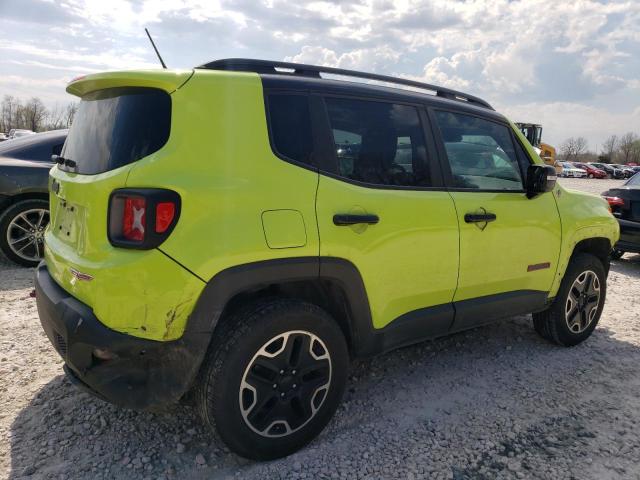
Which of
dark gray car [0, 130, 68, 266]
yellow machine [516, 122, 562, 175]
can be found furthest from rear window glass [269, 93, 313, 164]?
yellow machine [516, 122, 562, 175]

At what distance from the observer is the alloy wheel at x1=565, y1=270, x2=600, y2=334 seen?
4.12m

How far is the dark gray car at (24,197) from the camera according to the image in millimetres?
5613

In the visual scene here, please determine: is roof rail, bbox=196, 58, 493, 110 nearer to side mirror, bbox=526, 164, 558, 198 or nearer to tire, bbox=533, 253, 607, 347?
side mirror, bbox=526, 164, 558, 198

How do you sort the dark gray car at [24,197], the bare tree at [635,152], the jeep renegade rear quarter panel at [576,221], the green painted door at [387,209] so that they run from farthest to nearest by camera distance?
the bare tree at [635,152] < the dark gray car at [24,197] < the jeep renegade rear quarter panel at [576,221] < the green painted door at [387,209]

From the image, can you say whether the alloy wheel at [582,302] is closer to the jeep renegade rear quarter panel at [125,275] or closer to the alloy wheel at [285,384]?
the alloy wheel at [285,384]

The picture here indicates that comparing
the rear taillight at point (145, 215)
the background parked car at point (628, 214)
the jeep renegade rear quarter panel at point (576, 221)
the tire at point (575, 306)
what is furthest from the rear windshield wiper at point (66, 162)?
the background parked car at point (628, 214)

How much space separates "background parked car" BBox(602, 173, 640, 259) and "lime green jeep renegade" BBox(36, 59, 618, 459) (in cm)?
493

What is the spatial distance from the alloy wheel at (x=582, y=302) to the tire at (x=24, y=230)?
555 cm

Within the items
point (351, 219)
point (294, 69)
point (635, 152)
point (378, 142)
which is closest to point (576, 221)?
point (378, 142)

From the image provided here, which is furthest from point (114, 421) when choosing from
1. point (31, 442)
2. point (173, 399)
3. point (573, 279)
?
point (573, 279)

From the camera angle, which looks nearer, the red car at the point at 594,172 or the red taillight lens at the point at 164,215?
the red taillight lens at the point at 164,215

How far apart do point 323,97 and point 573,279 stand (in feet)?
8.77

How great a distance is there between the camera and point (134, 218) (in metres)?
2.11

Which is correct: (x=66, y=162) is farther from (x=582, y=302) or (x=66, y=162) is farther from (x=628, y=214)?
(x=628, y=214)
